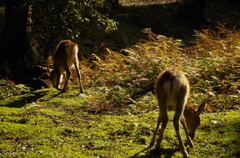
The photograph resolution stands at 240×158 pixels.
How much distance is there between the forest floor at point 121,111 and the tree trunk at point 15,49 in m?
1.09

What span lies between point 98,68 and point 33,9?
11.1 feet

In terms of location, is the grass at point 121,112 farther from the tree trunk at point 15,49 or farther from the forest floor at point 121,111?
the tree trunk at point 15,49

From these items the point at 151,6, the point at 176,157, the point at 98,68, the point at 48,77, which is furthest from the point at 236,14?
the point at 176,157

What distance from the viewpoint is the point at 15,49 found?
10789 mm

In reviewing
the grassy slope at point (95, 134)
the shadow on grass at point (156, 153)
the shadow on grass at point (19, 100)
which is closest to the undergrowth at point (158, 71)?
the grassy slope at point (95, 134)

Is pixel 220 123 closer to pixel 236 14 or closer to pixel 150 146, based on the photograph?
pixel 150 146

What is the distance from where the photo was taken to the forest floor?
17.3ft

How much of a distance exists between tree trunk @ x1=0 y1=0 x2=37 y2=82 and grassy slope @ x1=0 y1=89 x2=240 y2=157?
335cm

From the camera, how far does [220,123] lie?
636 centimetres

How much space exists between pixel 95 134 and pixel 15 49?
6.12 meters

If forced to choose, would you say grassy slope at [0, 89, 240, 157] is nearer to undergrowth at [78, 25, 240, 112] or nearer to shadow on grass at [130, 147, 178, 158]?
shadow on grass at [130, 147, 178, 158]

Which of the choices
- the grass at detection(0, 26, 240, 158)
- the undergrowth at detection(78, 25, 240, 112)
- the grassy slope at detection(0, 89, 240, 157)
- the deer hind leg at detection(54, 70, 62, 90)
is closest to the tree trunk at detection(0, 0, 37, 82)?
the grass at detection(0, 26, 240, 158)

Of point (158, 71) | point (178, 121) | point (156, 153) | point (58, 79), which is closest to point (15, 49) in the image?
point (58, 79)

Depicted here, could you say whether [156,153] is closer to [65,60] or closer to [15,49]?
[65,60]
